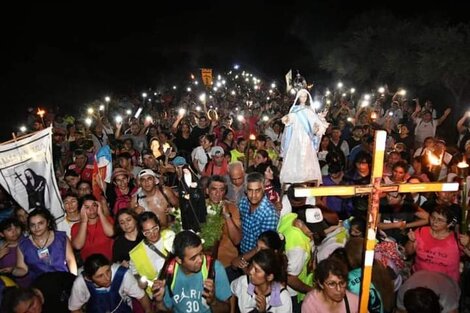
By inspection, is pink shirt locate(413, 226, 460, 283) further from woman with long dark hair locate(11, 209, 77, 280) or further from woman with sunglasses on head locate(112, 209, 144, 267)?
woman with long dark hair locate(11, 209, 77, 280)

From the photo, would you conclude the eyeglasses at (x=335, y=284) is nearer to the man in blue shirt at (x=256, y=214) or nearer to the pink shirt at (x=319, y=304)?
the pink shirt at (x=319, y=304)

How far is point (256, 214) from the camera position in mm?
4680

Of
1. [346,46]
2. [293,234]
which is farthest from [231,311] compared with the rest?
[346,46]

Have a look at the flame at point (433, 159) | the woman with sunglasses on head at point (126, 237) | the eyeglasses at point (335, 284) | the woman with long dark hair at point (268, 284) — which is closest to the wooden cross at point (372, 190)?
the eyeglasses at point (335, 284)

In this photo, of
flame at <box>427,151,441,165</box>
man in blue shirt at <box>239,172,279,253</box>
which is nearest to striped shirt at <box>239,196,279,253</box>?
man in blue shirt at <box>239,172,279,253</box>

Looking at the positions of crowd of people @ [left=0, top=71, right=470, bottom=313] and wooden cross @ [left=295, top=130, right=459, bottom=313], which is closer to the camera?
wooden cross @ [left=295, top=130, right=459, bottom=313]

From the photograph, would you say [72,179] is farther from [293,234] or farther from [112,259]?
[293,234]

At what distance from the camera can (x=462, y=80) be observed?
16.7m

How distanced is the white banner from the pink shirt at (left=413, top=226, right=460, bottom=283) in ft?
15.0

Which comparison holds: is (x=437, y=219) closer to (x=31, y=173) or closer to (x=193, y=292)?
(x=193, y=292)

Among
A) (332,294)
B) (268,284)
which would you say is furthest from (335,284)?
(268,284)

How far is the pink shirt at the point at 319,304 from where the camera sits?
11.3ft

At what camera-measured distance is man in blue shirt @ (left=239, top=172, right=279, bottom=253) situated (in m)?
4.63

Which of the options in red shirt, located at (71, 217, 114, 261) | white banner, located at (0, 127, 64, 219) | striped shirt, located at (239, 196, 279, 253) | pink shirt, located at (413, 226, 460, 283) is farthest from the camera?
white banner, located at (0, 127, 64, 219)
